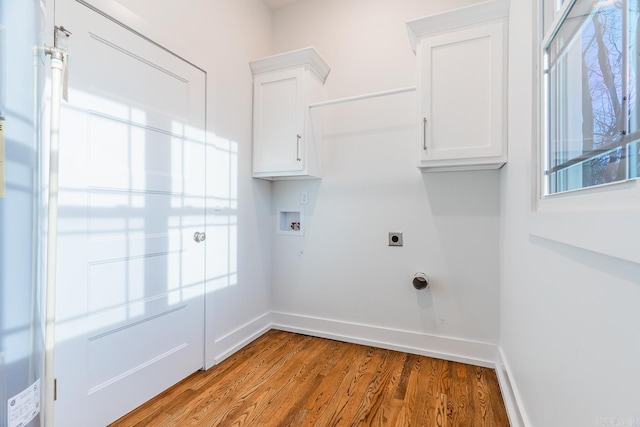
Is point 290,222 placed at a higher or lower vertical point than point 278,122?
lower

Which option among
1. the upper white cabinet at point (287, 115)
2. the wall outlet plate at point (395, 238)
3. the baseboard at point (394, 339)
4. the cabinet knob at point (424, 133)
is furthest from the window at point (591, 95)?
the upper white cabinet at point (287, 115)

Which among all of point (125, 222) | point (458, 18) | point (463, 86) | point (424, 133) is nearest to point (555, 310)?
point (424, 133)

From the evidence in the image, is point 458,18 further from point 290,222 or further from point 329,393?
point 329,393

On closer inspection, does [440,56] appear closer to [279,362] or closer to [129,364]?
[279,362]

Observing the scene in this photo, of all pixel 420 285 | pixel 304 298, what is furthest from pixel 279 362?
pixel 420 285

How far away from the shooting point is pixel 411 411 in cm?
158

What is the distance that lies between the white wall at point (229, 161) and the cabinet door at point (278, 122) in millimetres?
88

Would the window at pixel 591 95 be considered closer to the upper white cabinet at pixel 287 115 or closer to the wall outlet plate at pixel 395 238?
the wall outlet plate at pixel 395 238

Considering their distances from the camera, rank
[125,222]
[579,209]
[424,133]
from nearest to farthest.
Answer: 1. [579,209]
2. [125,222]
3. [424,133]

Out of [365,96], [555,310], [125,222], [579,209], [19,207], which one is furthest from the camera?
[365,96]

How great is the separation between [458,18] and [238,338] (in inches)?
107

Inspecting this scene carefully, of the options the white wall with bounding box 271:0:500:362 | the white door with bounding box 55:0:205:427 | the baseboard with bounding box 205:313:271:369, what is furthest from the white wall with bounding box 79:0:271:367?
the white wall with bounding box 271:0:500:362

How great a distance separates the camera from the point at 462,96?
1806mm

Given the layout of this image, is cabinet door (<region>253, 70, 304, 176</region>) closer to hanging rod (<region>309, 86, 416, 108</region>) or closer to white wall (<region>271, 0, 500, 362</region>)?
hanging rod (<region>309, 86, 416, 108</region>)
